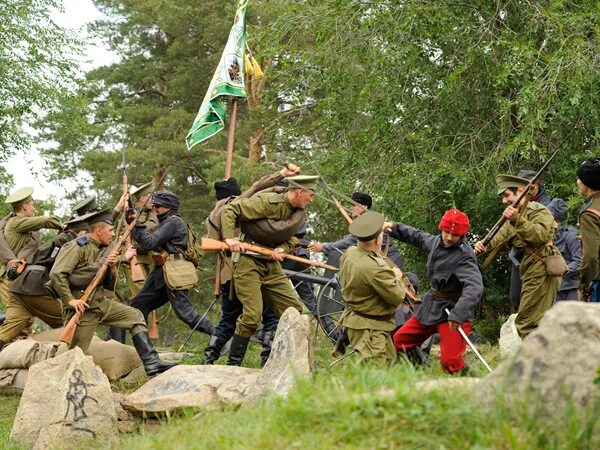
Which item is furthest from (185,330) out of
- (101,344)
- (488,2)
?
(101,344)

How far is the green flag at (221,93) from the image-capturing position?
1297 centimetres

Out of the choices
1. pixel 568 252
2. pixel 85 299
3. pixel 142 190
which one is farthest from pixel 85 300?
pixel 568 252

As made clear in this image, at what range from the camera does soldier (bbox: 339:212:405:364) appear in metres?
8.29

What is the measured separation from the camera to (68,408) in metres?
8.20

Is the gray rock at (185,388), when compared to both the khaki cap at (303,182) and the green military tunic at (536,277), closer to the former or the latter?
the khaki cap at (303,182)

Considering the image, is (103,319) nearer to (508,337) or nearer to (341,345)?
(341,345)

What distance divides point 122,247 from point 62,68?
42.1 feet

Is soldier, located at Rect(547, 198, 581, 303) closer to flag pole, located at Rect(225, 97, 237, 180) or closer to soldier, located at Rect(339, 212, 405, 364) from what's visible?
soldier, located at Rect(339, 212, 405, 364)

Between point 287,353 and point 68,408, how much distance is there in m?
1.93

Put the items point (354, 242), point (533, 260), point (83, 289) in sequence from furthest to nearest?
point (354, 242) → point (83, 289) → point (533, 260)

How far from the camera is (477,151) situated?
1545 centimetres

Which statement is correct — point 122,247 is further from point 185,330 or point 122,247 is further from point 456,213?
point 185,330

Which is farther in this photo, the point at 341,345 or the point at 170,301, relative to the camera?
the point at 170,301

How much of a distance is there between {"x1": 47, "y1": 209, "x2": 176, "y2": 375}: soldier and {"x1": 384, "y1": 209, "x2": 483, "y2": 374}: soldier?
8.76ft
